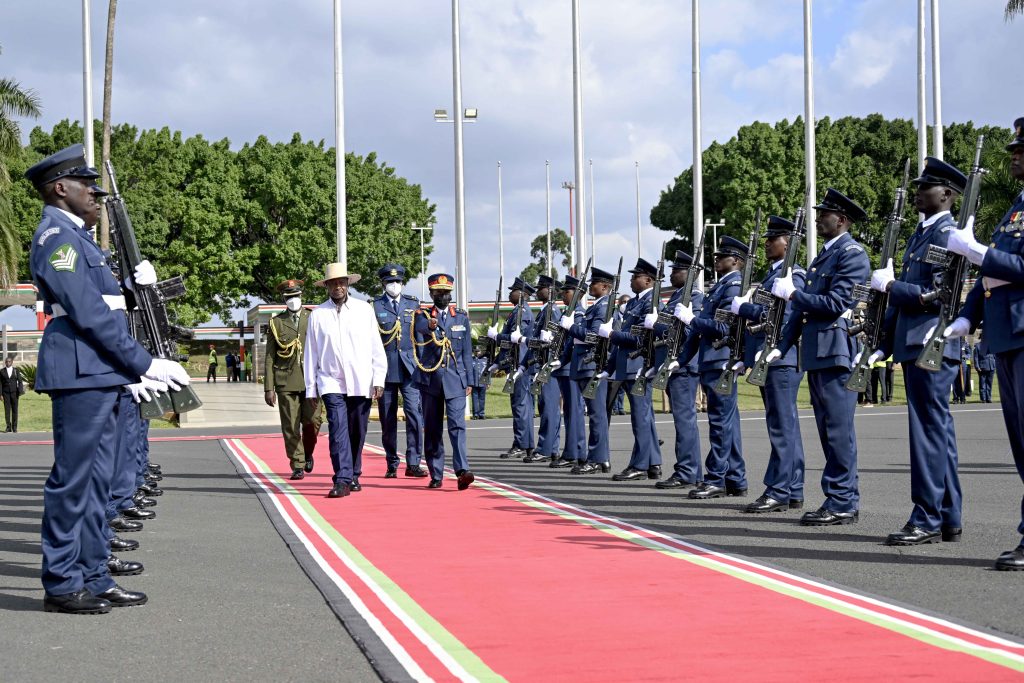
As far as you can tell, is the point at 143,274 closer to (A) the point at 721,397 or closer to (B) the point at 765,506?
(B) the point at 765,506

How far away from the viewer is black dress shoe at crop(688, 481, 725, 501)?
12102 mm

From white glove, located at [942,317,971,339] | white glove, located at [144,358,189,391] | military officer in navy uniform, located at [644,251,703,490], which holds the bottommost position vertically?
military officer in navy uniform, located at [644,251,703,490]

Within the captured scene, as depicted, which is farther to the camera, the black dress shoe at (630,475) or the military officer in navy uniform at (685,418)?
the black dress shoe at (630,475)

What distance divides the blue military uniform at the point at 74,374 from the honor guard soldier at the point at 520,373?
11160 mm

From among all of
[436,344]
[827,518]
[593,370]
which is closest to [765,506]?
[827,518]

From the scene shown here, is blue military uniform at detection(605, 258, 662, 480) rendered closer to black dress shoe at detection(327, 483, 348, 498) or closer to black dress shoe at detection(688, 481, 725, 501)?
black dress shoe at detection(688, 481, 725, 501)

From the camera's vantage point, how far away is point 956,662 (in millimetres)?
5453

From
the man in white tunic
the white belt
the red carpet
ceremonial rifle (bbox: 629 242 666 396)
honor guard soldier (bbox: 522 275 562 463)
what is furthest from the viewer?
honor guard soldier (bbox: 522 275 562 463)

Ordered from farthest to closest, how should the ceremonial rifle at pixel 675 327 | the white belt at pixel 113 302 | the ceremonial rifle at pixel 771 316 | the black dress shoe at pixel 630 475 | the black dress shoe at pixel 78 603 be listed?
the black dress shoe at pixel 630 475, the ceremonial rifle at pixel 675 327, the ceremonial rifle at pixel 771 316, the white belt at pixel 113 302, the black dress shoe at pixel 78 603

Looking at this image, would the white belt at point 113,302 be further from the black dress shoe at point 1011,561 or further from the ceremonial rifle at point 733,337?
the ceremonial rifle at point 733,337

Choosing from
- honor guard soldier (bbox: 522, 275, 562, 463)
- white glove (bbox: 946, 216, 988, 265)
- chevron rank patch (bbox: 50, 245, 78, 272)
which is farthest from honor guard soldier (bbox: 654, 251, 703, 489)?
chevron rank patch (bbox: 50, 245, 78, 272)

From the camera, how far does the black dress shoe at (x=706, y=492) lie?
1210 cm

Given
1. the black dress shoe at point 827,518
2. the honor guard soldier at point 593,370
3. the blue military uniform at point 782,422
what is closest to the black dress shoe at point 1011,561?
the black dress shoe at point 827,518

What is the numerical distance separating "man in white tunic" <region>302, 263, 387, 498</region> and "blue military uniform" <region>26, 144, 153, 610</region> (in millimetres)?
5872
